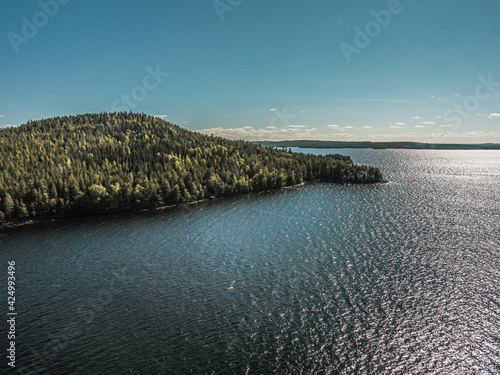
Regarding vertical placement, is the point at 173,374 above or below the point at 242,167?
below

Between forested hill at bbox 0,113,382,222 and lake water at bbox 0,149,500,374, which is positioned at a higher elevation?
forested hill at bbox 0,113,382,222

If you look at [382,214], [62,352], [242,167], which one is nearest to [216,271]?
[62,352]

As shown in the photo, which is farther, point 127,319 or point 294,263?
point 294,263

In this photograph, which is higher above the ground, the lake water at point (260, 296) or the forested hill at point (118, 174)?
the forested hill at point (118, 174)

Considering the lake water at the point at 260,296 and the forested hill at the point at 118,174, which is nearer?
the lake water at the point at 260,296

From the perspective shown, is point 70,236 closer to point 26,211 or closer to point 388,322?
point 26,211
